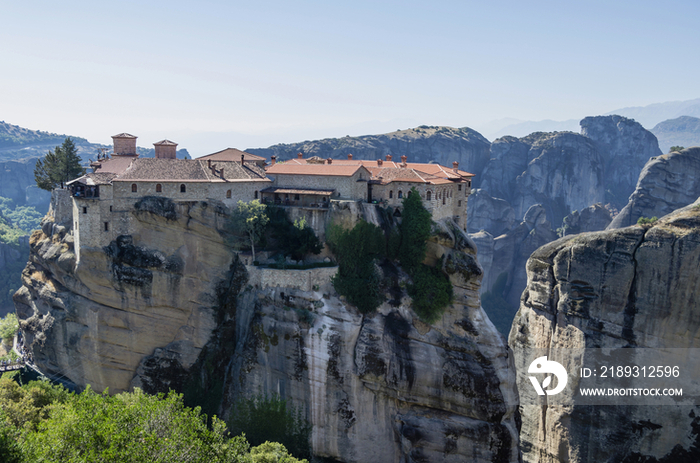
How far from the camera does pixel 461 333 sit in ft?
157

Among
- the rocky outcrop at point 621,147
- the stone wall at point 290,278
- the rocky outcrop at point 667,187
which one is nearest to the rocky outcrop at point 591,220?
the rocky outcrop at point 667,187

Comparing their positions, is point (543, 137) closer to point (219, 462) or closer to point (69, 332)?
point (69, 332)

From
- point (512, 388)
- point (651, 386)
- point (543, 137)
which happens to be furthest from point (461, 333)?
point (543, 137)

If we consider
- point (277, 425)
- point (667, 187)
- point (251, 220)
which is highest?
point (667, 187)

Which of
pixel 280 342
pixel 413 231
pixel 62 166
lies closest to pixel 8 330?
pixel 62 166

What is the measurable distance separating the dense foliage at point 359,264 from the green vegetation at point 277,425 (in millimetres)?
9401

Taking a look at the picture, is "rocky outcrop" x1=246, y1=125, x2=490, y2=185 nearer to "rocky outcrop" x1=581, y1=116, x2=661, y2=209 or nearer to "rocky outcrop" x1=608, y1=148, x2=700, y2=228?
"rocky outcrop" x1=581, y1=116, x2=661, y2=209

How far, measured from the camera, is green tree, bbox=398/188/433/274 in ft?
160

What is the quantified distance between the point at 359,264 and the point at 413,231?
5076 millimetres

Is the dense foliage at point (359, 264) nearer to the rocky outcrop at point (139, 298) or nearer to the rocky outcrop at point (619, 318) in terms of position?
the rocky outcrop at point (139, 298)

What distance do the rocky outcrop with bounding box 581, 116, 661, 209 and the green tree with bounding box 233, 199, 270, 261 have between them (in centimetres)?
14165

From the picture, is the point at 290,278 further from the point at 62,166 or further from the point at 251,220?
the point at 62,166

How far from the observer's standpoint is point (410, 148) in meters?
142

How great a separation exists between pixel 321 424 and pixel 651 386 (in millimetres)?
22736
